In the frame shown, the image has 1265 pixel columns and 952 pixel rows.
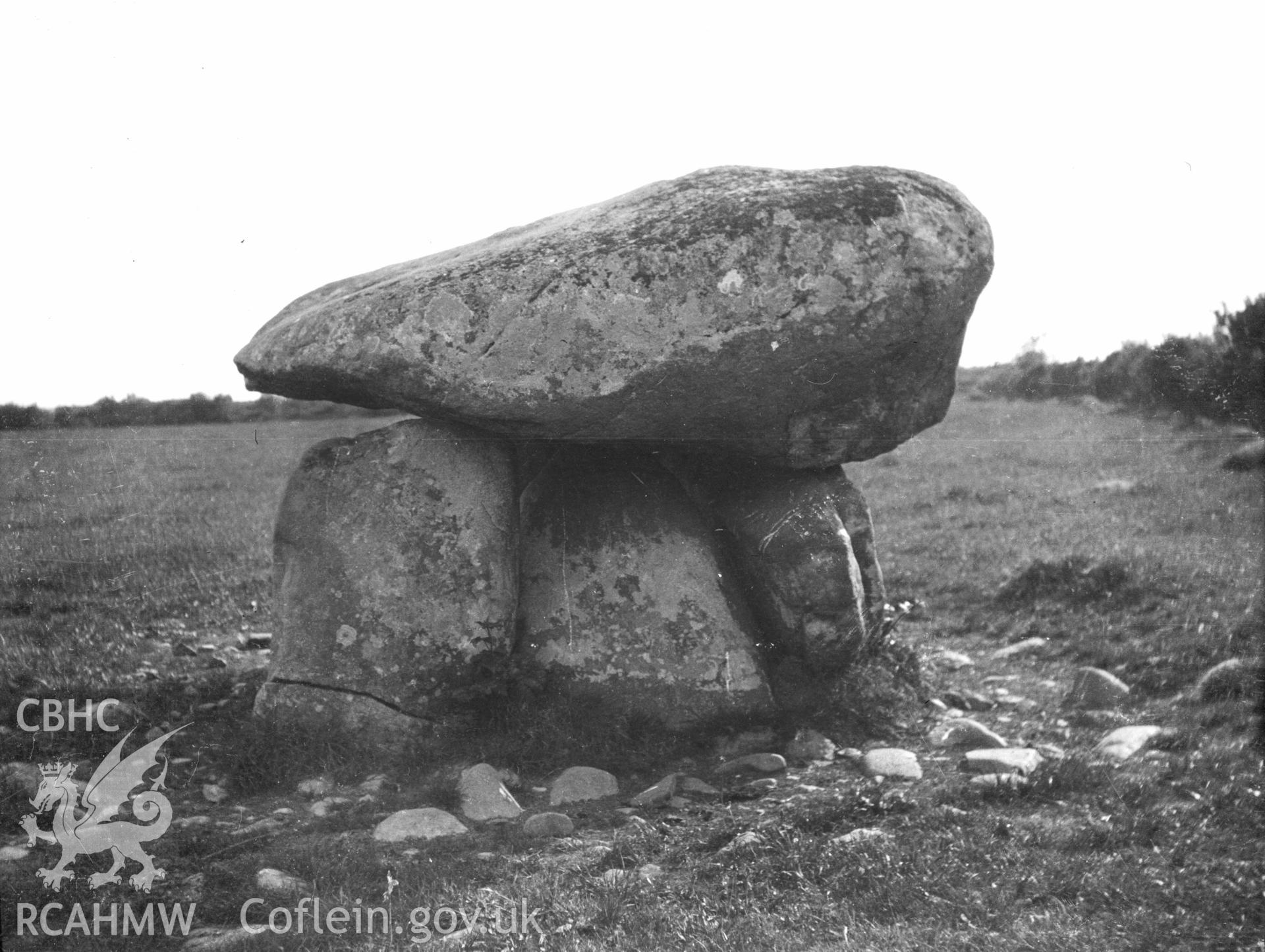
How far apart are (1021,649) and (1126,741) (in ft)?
8.00

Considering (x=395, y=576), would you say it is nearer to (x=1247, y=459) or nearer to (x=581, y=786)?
(x=581, y=786)

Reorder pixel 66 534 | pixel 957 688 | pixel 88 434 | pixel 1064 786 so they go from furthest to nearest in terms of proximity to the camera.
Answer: pixel 88 434 → pixel 66 534 → pixel 957 688 → pixel 1064 786

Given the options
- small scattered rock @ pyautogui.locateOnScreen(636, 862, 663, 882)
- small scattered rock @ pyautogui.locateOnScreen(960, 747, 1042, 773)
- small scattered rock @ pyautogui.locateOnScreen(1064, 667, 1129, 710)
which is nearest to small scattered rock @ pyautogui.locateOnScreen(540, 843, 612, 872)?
small scattered rock @ pyautogui.locateOnScreen(636, 862, 663, 882)

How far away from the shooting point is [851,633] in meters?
7.58

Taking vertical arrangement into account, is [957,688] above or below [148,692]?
below

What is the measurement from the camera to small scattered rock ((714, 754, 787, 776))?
22.3ft

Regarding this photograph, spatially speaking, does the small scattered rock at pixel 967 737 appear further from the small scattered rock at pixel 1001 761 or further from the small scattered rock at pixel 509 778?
the small scattered rock at pixel 509 778

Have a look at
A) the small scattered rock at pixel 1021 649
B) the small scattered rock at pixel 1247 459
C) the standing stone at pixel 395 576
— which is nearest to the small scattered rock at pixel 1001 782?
the standing stone at pixel 395 576

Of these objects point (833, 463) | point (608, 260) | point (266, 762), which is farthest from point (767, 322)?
point (266, 762)

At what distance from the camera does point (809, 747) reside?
7.14 m

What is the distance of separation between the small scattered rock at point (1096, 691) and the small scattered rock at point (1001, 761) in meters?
1.32

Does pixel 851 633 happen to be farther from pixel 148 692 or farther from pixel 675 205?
pixel 148 692

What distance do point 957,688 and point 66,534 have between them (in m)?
9.55

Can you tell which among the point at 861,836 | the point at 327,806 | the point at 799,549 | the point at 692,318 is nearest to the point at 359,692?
the point at 327,806
